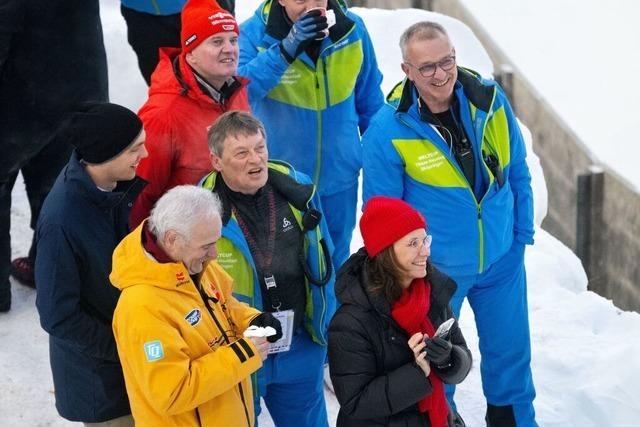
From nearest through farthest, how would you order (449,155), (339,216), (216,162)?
(216,162) < (449,155) < (339,216)

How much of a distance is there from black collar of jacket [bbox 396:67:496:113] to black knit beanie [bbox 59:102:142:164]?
50.9 inches

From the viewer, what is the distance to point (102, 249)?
348 cm

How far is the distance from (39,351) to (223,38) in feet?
6.65

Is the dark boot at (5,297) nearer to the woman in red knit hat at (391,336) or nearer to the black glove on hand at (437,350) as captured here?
the woman in red knit hat at (391,336)

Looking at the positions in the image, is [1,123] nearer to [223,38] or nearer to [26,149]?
[26,149]

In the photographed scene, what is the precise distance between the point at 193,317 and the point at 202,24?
152 cm

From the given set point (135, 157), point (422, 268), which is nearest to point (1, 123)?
point (135, 157)

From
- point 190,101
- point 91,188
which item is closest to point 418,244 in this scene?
point 91,188

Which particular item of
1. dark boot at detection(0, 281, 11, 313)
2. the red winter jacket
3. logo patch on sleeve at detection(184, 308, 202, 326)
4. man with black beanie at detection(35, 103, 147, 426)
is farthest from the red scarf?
dark boot at detection(0, 281, 11, 313)

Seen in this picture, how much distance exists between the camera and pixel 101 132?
11.2 feet

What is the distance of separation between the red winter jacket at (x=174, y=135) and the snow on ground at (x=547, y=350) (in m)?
1.39

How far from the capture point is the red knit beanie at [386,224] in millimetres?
3375

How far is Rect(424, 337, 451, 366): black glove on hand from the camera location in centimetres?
326

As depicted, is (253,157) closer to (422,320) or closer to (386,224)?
(386,224)
